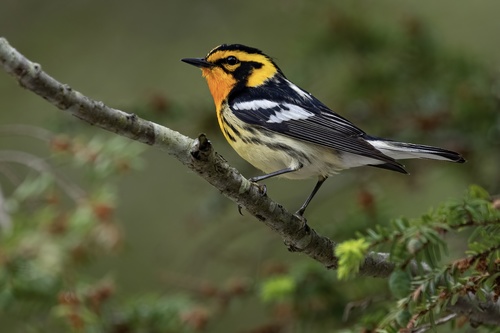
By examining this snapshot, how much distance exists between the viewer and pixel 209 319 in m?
2.61

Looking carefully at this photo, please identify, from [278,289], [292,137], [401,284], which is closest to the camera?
[401,284]

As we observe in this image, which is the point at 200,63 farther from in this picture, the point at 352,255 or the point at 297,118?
the point at 352,255

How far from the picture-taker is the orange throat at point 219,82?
9.66 feet

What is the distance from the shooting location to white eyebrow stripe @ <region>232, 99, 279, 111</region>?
2781mm

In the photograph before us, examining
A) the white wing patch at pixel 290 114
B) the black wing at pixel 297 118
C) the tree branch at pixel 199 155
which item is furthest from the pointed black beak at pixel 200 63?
the tree branch at pixel 199 155

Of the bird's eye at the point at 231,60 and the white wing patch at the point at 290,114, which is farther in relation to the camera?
the bird's eye at the point at 231,60


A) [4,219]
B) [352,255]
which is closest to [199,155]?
[352,255]

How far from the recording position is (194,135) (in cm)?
361

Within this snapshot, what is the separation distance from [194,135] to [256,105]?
871mm

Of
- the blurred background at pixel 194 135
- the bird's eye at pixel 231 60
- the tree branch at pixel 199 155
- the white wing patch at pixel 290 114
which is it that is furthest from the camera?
the bird's eye at pixel 231 60

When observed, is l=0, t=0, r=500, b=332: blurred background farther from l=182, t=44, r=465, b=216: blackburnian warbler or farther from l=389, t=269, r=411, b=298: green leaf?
l=389, t=269, r=411, b=298: green leaf

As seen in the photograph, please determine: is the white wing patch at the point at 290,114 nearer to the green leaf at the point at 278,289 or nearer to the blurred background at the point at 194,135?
the blurred background at the point at 194,135

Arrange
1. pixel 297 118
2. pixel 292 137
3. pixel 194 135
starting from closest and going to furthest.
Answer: pixel 292 137
pixel 297 118
pixel 194 135

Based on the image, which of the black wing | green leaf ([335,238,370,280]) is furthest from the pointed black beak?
green leaf ([335,238,370,280])
